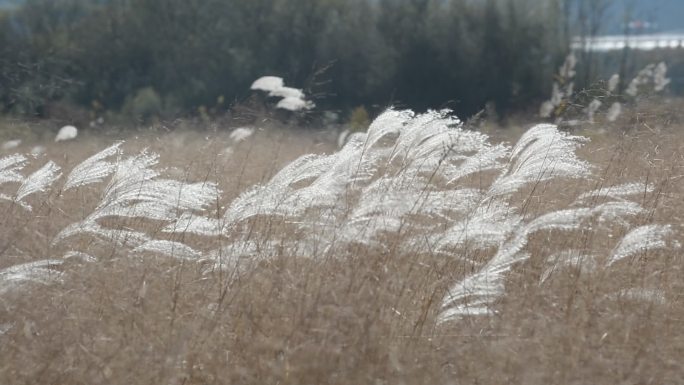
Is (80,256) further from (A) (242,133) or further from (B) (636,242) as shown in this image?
(A) (242,133)

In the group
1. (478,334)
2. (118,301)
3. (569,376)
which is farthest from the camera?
(118,301)

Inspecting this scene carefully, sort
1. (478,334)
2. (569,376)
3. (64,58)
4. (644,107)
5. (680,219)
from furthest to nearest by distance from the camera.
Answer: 1. (64,58)
2. (644,107)
3. (680,219)
4. (478,334)
5. (569,376)

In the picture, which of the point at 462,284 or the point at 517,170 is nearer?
the point at 462,284

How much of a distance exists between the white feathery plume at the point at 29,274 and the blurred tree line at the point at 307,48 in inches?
709

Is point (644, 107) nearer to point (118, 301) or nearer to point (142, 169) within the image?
point (142, 169)

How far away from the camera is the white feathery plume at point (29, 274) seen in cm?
350

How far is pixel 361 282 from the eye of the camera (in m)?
3.28

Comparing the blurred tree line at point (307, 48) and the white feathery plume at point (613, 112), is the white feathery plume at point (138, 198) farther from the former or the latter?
the blurred tree line at point (307, 48)

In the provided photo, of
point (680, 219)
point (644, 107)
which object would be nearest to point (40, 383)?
point (680, 219)

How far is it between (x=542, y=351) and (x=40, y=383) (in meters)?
1.51

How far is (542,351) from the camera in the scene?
3.03m

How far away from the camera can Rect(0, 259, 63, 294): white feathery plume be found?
3496 millimetres

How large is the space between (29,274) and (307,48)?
1933cm

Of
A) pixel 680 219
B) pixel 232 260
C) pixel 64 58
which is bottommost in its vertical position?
pixel 64 58
